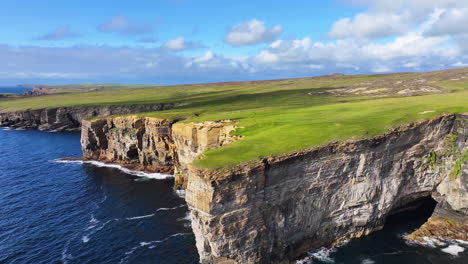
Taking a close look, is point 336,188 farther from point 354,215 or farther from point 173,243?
point 173,243

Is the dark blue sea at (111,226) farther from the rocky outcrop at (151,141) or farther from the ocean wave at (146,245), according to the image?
the rocky outcrop at (151,141)

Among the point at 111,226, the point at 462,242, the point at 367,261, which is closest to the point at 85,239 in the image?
the point at 111,226

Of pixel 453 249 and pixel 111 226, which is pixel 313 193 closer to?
pixel 453 249

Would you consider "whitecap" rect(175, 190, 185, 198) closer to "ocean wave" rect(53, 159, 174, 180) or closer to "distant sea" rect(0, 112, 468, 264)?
"distant sea" rect(0, 112, 468, 264)

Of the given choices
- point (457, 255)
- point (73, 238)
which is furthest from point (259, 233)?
point (73, 238)

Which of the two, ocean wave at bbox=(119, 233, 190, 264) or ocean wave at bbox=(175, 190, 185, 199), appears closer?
ocean wave at bbox=(119, 233, 190, 264)

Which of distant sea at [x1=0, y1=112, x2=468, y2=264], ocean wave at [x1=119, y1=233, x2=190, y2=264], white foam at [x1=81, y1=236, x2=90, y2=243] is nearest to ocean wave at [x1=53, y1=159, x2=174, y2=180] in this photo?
distant sea at [x1=0, y1=112, x2=468, y2=264]

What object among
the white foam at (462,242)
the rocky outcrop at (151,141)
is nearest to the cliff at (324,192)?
the white foam at (462,242)
